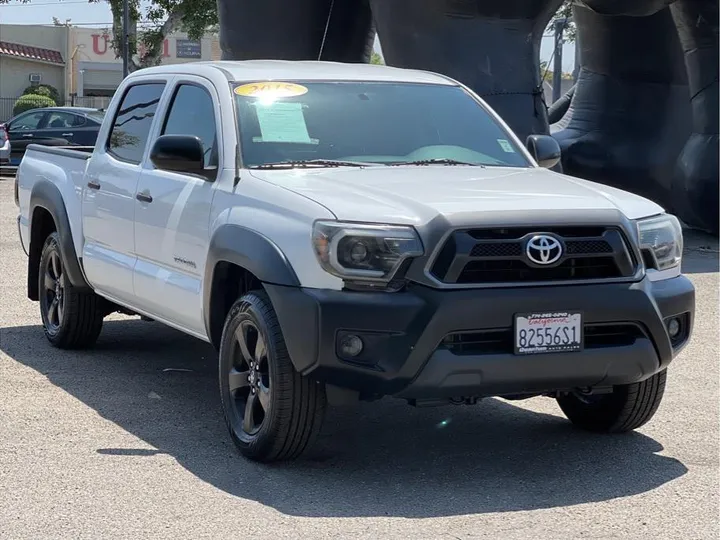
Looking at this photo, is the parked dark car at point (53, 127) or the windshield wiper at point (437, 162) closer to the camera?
the windshield wiper at point (437, 162)

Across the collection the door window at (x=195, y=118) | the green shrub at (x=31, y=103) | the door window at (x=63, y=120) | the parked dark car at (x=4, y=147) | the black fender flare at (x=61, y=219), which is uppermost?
the door window at (x=195, y=118)

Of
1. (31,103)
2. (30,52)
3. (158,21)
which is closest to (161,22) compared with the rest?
(158,21)

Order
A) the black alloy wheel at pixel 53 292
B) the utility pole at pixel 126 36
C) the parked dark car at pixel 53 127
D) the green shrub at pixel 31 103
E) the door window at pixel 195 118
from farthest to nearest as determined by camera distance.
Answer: the green shrub at pixel 31 103 < the utility pole at pixel 126 36 < the parked dark car at pixel 53 127 < the black alloy wheel at pixel 53 292 < the door window at pixel 195 118

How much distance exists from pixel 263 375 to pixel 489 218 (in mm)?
1211

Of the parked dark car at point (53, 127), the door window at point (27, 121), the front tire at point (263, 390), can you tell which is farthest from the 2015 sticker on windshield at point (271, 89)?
the door window at point (27, 121)

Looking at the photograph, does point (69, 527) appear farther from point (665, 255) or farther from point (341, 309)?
point (665, 255)

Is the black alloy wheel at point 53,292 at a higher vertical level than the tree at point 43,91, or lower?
higher

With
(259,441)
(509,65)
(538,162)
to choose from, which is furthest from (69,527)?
(509,65)

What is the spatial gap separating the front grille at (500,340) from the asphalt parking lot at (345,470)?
0.59 metres

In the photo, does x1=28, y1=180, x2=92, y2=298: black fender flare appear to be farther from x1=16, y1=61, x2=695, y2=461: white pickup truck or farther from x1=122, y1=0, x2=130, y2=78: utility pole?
x1=122, y1=0, x2=130, y2=78: utility pole

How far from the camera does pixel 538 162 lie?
6.96m

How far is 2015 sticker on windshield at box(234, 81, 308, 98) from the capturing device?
6547 millimetres

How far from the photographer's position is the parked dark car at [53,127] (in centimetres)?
2612

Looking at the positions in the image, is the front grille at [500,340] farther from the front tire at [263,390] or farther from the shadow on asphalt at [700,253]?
the shadow on asphalt at [700,253]
